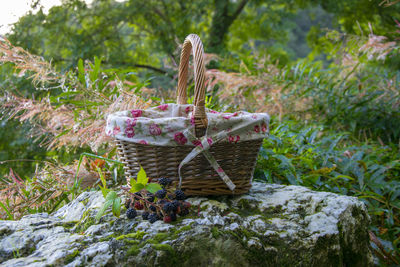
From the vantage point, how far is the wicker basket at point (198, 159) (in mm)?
1210

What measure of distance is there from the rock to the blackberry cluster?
3cm

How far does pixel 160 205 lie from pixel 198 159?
0.23 meters

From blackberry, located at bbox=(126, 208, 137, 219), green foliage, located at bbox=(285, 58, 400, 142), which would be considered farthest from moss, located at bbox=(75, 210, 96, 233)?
green foliage, located at bbox=(285, 58, 400, 142)

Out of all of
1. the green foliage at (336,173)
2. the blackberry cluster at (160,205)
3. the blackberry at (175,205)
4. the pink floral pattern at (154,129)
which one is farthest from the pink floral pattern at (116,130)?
the green foliage at (336,173)

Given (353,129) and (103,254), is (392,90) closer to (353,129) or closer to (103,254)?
(353,129)

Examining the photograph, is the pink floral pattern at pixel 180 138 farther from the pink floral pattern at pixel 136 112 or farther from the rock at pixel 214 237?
the pink floral pattern at pixel 136 112

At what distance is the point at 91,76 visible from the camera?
1815 millimetres

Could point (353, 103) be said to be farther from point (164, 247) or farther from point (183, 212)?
point (164, 247)

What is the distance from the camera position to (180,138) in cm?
119

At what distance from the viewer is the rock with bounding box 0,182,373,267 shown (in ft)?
3.19

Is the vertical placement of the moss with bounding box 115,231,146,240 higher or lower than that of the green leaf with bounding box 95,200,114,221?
lower

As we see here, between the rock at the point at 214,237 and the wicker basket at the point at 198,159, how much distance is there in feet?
0.28

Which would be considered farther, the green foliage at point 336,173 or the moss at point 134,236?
the green foliage at point 336,173

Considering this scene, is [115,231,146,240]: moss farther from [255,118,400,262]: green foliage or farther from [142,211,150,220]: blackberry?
[255,118,400,262]: green foliage
